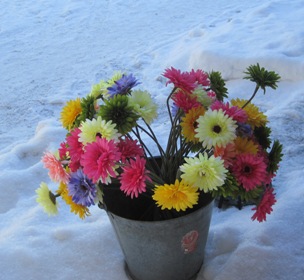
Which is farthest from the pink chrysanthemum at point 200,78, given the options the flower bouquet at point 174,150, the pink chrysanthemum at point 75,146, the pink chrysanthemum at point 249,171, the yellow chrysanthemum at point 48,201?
the yellow chrysanthemum at point 48,201

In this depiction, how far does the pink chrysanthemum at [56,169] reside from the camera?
126cm

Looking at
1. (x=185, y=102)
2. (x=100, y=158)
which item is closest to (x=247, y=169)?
(x=185, y=102)

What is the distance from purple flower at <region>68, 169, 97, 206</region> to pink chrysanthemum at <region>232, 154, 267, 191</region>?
387 mm

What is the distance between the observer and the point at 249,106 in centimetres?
131

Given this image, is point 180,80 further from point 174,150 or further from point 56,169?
point 56,169

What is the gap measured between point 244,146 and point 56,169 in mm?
533

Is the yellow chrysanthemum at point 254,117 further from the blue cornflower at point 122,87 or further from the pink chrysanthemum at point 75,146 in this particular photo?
the pink chrysanthemum at point 75,146

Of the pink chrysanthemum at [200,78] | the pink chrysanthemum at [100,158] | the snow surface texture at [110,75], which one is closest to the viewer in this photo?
the pink chrysanthemum at [100,158]

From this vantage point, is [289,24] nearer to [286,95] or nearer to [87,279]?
[286,95]

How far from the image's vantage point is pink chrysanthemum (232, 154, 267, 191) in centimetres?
115

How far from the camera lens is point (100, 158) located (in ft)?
3.55

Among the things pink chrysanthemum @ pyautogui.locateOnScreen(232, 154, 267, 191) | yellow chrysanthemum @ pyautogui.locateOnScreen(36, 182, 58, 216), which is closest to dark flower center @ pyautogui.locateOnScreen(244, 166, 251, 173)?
pink chrysanthemum @ pyautogui.locateOnScreen(232, 154, 267, 191)

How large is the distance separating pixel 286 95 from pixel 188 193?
5.83ft

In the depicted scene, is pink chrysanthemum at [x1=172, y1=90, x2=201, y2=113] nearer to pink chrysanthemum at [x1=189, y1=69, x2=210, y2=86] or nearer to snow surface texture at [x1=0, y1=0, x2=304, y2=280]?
pink chrysanthemum at [x1=189, y1=69, x2=210, y2=86]
